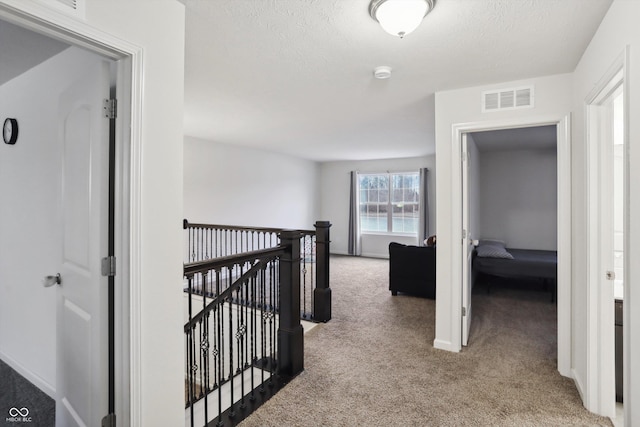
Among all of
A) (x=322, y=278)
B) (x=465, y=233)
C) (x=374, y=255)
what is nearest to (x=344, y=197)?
(x=374, y=255)

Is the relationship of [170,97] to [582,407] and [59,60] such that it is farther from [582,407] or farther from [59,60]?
[582,407]

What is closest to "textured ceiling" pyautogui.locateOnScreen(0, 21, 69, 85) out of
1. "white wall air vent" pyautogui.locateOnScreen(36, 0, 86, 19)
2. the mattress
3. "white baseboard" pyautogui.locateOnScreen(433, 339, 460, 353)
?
"white wall air vent" pyautogui.locateOnScreen(36, 0, 86, 19)

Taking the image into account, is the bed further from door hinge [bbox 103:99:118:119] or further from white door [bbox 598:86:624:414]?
door hinge [bbox 103:99:118:119]

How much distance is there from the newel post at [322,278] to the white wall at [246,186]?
2.64 metres

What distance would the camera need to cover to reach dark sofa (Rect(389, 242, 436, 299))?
4500 millimetres

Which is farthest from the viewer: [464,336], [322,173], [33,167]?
[322,173]

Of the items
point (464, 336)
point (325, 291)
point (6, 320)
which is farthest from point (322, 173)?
point (6, 320)

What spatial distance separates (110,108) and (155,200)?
1.52 feet

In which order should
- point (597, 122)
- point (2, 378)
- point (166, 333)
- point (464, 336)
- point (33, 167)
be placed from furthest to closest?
point (464, 336)
point (2, 378)
point (33, 167)
point (597, 122)
point (166, 333)

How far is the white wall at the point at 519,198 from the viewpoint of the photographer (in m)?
6.03

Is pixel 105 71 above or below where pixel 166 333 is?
above

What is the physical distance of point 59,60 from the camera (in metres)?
2.08

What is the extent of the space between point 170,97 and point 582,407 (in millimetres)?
3108

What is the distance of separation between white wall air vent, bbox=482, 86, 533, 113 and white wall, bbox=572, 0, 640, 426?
0.33m
